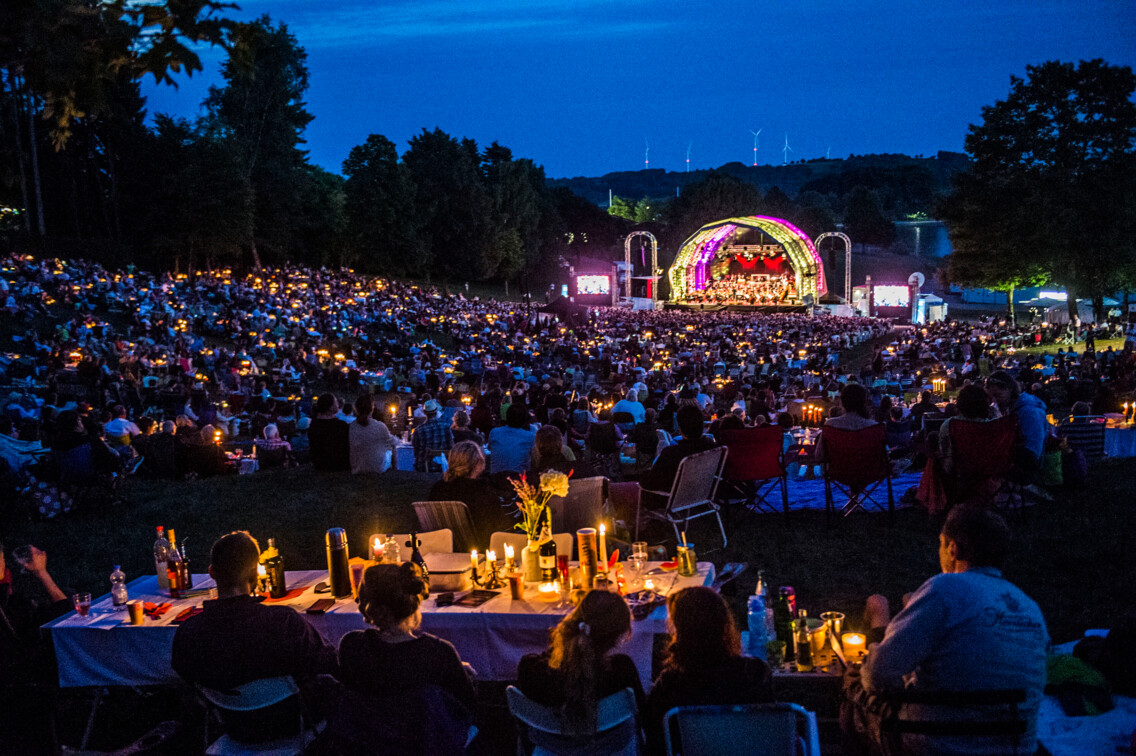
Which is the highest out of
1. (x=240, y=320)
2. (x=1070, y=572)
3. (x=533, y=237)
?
(x=533, y=237)

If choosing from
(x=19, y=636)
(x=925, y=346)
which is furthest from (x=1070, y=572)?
(x=925, y=346)

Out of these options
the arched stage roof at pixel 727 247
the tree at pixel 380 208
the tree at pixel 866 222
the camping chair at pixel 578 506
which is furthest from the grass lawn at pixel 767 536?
the tree at pixel 866 222

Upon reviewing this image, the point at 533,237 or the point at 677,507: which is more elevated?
the point at 533,237

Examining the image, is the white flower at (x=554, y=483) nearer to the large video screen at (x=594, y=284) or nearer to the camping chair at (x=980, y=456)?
the camping chair at (x=980, y=456)

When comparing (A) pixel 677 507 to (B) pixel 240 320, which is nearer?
(A) pixel 677 507

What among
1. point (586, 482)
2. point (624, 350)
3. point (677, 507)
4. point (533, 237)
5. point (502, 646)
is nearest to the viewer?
point (502, 646)

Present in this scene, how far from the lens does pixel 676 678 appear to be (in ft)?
8.80

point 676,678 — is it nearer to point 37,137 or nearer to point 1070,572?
point 1070,572

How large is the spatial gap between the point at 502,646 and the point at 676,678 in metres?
1.25

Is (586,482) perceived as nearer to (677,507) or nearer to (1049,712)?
(677,507)

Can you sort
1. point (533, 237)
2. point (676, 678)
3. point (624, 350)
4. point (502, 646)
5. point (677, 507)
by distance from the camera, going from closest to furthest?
point (676, 678) → point (502, 646) → point (677, 507) → point (624, 350) → point (533, 237)

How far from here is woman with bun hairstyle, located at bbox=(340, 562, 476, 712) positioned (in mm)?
2752

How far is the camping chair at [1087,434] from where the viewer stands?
818cm

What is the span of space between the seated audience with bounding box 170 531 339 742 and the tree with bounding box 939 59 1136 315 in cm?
3002
